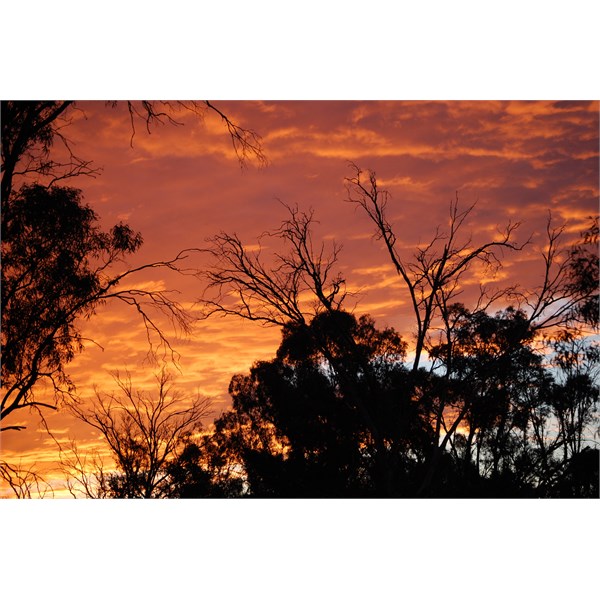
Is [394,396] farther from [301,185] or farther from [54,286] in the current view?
[54,286]

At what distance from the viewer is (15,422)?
15.4ft

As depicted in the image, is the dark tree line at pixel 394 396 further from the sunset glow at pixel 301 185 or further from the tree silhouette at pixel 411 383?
the sunset glow at pixel 301 185

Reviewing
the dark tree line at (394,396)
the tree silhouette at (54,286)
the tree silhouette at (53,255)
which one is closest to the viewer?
the tree silhouette at (53,255)

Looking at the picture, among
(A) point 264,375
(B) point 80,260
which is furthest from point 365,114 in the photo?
(A) point 264,375

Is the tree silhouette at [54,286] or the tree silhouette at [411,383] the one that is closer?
the tree silhouette at [54,286]

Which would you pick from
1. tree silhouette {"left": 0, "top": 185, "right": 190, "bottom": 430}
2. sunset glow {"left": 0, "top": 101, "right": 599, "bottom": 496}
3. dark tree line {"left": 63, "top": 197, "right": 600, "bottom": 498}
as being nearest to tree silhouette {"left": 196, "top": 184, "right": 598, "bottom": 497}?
dark tree line {"left": 63, "top": 197, "right": 600, "bottom": 498}

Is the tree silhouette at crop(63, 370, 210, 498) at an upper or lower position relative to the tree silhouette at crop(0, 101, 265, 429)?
lower

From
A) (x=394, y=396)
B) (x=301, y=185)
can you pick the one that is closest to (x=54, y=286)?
(x=301, y=185)

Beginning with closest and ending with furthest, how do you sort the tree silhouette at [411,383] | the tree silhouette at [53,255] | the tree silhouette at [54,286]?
the tree silhouette at [53,255] → the tree silhouette at [54,286] → the tree silhouette at [411,383]

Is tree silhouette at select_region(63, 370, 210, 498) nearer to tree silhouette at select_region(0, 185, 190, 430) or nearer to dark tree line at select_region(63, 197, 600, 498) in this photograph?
dark tree line at select_region(63, 197, 600, 498)

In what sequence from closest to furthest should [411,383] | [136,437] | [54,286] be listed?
1. [54,286]
2. [411,383]
3. [136,437]

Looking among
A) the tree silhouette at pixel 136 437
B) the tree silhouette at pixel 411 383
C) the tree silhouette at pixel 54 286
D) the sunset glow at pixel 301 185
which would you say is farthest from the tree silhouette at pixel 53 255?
the tree silhouette at pixel 411 383

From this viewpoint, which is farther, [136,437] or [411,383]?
[136,437]
